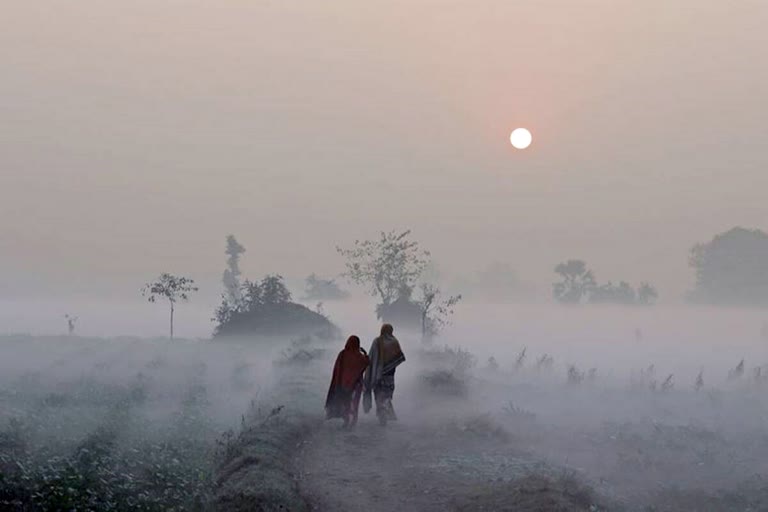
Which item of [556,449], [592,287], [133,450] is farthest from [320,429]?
[592,287]

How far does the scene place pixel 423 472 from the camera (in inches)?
602

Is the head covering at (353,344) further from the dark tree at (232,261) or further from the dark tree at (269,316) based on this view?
the dark tree at (232,261)

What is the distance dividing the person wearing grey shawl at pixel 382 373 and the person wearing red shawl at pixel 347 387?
0.54 metres

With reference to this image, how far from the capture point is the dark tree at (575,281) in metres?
133

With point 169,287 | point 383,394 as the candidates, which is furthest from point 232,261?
point 383,394

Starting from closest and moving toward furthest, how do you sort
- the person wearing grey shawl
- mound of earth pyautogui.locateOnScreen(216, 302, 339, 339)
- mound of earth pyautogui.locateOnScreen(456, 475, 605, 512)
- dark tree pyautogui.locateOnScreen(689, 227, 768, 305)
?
mound of earth pyautogui.locateOnScreen(456, 475, 605, 512), the person wearing grey shawl, mound of earth pyautogui.locateOnScreen(216, 302, 339, 339), dark tree pyautogui.locateOnScreen(689, 227, 768, 305)

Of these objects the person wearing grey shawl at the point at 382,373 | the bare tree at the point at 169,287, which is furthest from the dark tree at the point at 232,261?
the person wearing grey shawl at the point at 382,373

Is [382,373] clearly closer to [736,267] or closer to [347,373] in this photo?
[347,373]

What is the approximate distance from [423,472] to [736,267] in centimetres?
12227

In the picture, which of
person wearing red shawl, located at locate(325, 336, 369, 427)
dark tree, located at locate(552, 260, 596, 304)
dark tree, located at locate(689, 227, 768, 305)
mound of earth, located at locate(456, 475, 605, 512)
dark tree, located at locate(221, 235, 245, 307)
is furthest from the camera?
dark tree, located at locate(552, 260, 596, 304)

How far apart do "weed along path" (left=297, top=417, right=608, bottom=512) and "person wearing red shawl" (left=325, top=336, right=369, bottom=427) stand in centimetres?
46

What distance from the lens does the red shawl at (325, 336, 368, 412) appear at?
Answer: 63.0 feet

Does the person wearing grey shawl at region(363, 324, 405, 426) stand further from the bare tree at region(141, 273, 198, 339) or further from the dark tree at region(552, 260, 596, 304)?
the dark tree at region(552, 260, 596, 304)

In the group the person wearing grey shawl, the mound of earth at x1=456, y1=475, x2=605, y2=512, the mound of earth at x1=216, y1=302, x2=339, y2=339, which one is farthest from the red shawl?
the mound of earth at x1=216, y1=302, x2=339, y2=339
